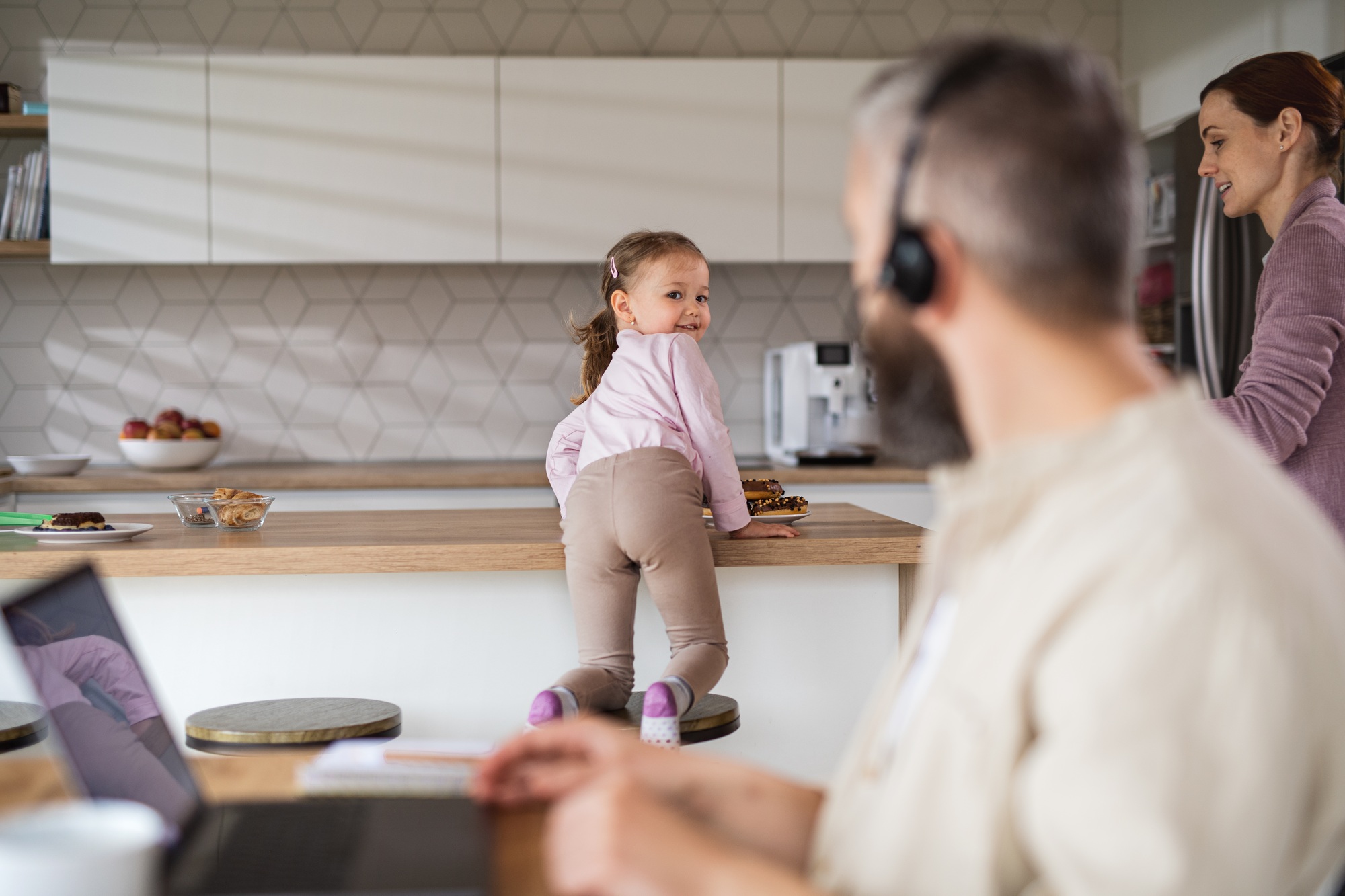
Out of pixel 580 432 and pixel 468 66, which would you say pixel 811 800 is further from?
pixel 468 66

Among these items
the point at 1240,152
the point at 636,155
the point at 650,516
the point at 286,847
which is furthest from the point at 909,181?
the point at 636,155

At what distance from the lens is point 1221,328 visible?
2.97 metres

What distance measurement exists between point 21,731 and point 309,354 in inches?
103

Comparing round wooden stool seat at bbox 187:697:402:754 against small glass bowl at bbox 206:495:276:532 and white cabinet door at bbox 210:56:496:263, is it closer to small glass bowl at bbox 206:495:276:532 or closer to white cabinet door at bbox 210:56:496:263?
small glass bowl at bbox 206:495:276:532

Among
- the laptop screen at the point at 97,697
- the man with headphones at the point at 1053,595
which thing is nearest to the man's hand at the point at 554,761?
the man with headphones at the point at 1053,595

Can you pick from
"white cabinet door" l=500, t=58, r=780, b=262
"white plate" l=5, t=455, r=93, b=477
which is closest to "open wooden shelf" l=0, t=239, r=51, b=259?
"white plate" l=5, t=455, r=93, b=477

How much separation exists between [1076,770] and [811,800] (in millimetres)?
324

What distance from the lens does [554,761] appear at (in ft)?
2.88

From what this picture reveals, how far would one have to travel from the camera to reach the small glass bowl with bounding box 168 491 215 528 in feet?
7.25

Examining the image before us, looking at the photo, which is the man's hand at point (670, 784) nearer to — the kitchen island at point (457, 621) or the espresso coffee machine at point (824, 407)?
the kitchen island at point (457, 621)

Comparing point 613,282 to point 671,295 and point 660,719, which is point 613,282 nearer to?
point 671,295

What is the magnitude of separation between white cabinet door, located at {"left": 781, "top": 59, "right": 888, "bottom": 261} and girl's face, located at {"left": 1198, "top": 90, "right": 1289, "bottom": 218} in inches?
76.0

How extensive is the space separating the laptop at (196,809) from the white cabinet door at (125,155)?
3093 millimetres

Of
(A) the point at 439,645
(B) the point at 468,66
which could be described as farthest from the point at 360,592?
(B) the point at 468,66
